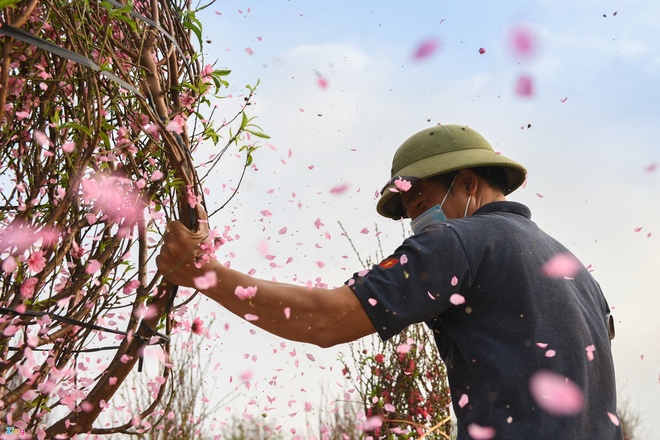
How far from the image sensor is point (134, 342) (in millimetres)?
1923

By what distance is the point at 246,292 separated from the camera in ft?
5.57

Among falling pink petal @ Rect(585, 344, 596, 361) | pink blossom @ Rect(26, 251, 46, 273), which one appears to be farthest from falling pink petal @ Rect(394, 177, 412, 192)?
pink blossom @ Rect(26, 251, 46, 273)

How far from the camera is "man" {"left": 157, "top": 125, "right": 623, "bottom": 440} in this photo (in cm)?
168

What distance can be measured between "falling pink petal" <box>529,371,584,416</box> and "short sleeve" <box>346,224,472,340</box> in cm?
27

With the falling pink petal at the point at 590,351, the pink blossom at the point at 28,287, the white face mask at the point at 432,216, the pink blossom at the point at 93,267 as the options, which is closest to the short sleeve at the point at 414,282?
the falling pink petal at the point at 590,351

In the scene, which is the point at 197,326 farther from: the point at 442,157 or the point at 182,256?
the point at 442,157

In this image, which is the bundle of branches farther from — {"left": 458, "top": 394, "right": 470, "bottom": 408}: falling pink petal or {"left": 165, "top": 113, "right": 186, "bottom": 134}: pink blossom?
{"left": 458, "top": 394, "right": 470, "bottom": 408}: falling pink petal

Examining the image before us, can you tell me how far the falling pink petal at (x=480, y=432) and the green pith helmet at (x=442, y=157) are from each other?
824 millimetres

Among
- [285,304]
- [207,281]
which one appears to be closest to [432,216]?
[285,304]

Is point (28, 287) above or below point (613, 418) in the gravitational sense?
above

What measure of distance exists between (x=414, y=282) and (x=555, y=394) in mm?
436

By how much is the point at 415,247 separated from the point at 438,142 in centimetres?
78

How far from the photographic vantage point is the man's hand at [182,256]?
1743 millimetres

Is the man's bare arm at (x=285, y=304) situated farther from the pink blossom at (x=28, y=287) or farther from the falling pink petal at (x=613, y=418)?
the falling pink petal at (x=613, y=418)
